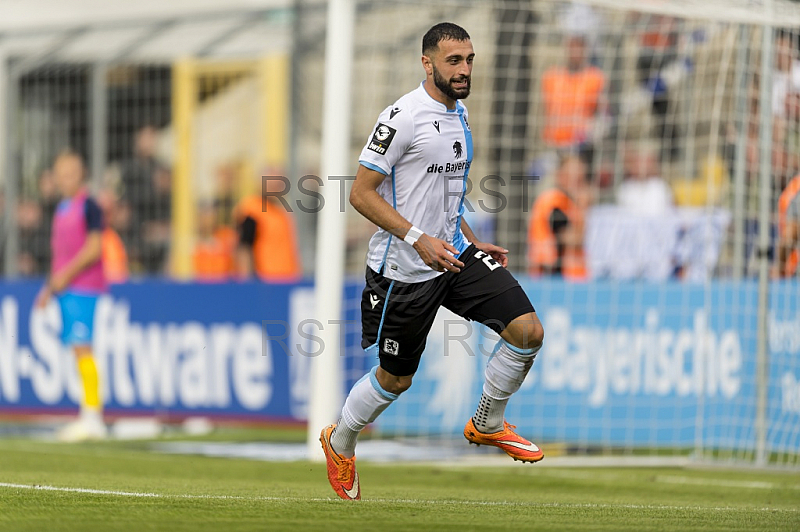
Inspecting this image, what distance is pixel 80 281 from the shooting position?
1302cm

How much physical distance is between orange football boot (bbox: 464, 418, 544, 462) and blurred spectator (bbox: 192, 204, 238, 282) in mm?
9074

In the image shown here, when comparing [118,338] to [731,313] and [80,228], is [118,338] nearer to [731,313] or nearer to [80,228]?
[80,228]

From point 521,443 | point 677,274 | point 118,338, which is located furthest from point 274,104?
point 521,443

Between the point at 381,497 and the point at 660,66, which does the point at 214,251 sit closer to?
the point at 660,66

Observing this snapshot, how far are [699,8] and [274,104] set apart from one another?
6.52 metres

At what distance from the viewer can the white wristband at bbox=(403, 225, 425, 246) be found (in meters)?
6.54

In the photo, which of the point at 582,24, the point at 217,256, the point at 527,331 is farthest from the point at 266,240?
the point at 527,331

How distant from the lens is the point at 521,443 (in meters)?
7.08

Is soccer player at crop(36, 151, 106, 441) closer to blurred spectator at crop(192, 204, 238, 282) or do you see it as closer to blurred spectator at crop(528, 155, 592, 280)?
blurred spectator at crop(192, 204, 238, 282)

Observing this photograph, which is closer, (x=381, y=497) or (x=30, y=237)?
(x=381, y=497)

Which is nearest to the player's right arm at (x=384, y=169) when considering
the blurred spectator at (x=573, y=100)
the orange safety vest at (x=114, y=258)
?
the blurred spectator at (x=573, y=100)

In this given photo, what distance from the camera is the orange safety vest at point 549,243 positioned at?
12992 mm

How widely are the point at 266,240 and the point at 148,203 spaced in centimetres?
222

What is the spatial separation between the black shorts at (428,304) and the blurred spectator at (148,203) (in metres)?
9.30
